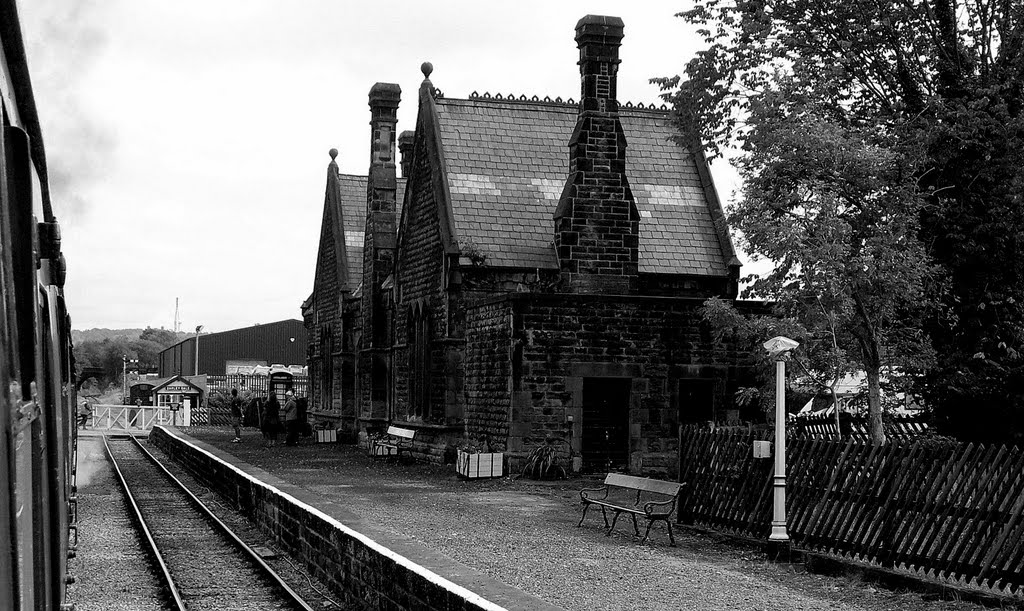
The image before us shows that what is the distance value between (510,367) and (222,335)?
75.1 meters

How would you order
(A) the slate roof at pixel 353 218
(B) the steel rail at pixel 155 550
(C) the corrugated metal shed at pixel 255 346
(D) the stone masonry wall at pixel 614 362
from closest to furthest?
(B) the steel rail at pixel 155 550
(D) the stone masonry wall at pixel 614 362
(A) the slate roof at pixel 353 218
(C) the corrugated metal shed at pixel 255 346

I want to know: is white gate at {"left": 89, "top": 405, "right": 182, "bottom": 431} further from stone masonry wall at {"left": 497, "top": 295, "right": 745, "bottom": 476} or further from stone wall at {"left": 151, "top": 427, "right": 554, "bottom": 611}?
stone wall at {"left": 151, "top": 427, "right": 554, "bottom": 611}

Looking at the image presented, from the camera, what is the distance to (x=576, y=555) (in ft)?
47.9

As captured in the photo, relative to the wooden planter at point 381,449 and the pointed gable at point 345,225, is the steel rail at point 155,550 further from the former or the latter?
the pointed gable at point 345,225

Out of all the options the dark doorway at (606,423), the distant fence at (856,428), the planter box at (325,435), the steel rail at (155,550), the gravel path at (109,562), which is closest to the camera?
the steel rail at (155,550)

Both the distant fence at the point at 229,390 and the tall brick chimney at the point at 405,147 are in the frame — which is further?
the distant fence at the point at 229,390

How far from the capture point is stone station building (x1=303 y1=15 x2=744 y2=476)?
25.2m

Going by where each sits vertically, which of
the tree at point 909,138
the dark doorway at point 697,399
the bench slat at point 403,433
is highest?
the tree at point 909,138

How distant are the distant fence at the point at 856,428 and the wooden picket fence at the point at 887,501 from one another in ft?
19.4

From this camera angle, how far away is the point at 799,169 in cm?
1805

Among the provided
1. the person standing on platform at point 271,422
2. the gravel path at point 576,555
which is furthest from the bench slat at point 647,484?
the person standing on platform at point 271,422

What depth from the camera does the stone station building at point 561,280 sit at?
992 inches

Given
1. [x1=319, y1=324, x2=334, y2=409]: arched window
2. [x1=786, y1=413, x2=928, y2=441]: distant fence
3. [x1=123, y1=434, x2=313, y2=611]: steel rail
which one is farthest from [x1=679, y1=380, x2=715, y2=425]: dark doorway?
[x1=319, y1=324, x2=334, y2=409]: arched window

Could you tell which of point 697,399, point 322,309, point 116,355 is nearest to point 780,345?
point 697,399
